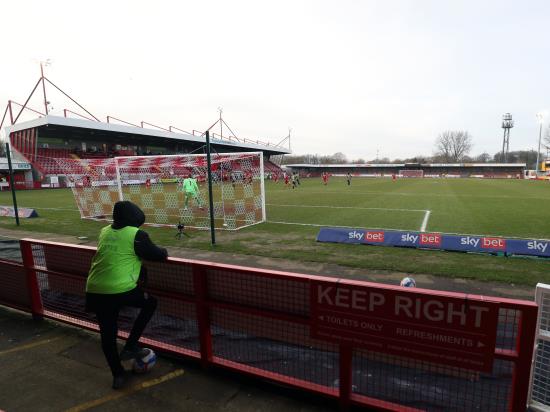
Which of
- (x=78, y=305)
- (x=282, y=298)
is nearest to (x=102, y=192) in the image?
(x=78, y=305)

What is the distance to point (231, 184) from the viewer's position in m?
15.5

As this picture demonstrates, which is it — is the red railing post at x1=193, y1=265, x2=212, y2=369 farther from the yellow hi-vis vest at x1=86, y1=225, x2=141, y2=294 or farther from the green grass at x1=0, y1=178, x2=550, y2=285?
the green grass at x1=0, y1=178, x2=550, y2=285

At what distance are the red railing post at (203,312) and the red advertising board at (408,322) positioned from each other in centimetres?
126

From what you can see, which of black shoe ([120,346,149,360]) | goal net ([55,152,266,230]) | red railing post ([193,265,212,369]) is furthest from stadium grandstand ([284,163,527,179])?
black shoe ([120,346,149,360])

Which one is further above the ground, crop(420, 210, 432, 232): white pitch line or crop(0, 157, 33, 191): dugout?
crop(0, 157, 33, 191): dugout

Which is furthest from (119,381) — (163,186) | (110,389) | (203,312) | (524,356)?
(163,186)

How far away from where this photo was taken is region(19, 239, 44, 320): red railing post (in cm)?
479

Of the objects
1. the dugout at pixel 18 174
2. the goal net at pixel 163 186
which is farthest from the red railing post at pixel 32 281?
the dugout at pixel 18 174

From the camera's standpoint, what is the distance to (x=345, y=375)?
2998mm

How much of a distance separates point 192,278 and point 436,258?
696cm

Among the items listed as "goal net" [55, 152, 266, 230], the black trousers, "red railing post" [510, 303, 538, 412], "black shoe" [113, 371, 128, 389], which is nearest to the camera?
"red railing post" [510, 303, 538, 412]

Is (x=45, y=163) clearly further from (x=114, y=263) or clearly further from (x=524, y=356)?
(x=524, y=356)

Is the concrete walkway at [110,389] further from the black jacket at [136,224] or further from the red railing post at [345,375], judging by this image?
the black jacket at [136,224]

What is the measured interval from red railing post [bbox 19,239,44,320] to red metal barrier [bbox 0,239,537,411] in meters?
0.02
